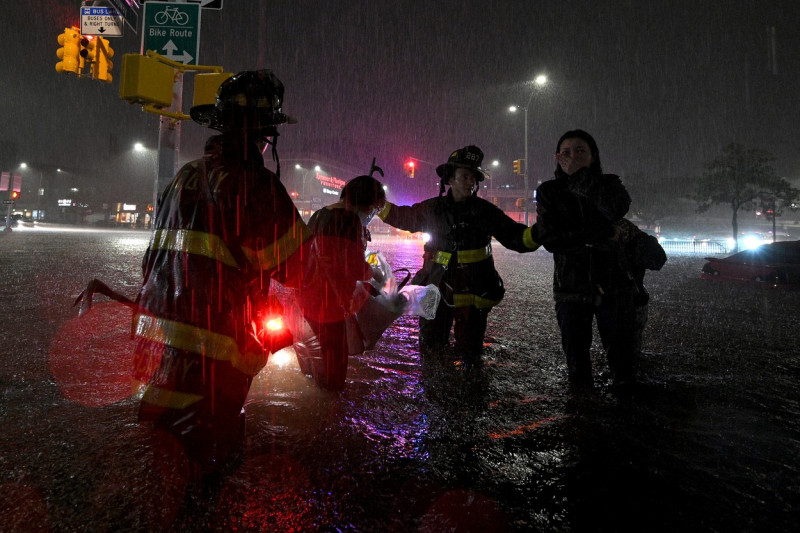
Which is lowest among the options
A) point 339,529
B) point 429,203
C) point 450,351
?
point 339,529

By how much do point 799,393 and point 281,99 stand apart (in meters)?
3.91

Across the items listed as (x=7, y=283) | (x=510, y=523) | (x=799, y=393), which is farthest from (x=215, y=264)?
(x=7, y=283)

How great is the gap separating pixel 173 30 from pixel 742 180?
40051 millimetres

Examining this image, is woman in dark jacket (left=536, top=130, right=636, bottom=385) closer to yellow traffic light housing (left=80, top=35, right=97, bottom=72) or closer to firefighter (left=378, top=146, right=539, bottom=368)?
firefighter (left=378, top=146, right=539, bottom=368)

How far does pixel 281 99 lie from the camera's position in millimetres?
2092

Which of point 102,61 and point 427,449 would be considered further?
point 102,61

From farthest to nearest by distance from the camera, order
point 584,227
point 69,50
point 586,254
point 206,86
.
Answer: point 69,50 → point 206,86 → point 586,254 → point 584,227

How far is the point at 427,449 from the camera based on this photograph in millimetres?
2166

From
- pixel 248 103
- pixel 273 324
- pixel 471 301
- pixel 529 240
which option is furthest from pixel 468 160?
pixel 273 324

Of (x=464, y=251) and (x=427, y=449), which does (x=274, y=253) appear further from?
(x=464, y=251)

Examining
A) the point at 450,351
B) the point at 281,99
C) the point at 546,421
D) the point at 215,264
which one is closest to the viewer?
the point at 215,264

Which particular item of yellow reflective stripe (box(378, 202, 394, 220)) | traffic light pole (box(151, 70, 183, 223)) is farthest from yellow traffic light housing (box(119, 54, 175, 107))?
yellow reflective stripe (box(378, 202, 394, 220))

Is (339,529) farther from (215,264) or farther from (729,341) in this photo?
(729,341)

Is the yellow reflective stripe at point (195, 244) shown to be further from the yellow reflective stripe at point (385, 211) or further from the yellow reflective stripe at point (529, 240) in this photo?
the yellow reflective stripe at point (385, 211)
